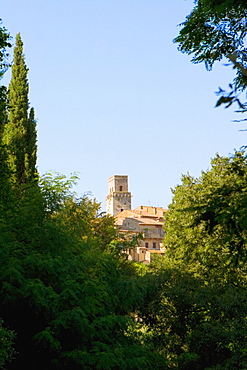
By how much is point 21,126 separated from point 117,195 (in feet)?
337

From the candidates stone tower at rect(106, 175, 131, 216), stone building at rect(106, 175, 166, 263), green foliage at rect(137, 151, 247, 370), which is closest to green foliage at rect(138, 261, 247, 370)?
green foliage at rect(137, 151, 247, 370)

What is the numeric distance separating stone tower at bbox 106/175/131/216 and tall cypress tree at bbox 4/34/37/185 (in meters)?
99.9

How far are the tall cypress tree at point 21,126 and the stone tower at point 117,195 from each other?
99.9 m

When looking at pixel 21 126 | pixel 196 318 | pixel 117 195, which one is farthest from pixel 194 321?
pixel 117 195

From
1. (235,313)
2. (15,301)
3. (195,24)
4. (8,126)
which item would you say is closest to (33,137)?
(8,126)

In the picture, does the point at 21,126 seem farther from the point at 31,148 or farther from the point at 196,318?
the point at 196,318

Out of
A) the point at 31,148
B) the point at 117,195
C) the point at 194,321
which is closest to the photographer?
the point at 194,321

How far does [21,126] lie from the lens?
28.3 m

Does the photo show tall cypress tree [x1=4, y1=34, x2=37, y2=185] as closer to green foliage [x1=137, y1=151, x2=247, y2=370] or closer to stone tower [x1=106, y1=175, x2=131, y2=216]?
green foliage [x1=137, y1=151, x2=247, y2=370]

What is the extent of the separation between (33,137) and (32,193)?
13130mm

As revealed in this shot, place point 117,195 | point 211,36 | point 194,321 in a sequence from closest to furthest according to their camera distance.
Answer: point 211,36, point 194,321, point 117,195

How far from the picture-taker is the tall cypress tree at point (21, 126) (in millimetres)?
27047

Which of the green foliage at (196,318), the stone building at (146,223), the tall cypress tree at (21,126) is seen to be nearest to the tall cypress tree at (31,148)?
the tall cypress tree at (21,126)

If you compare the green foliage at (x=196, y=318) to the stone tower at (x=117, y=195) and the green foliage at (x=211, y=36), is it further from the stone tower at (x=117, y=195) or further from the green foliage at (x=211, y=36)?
the stone tower at (x=117, y=195)
